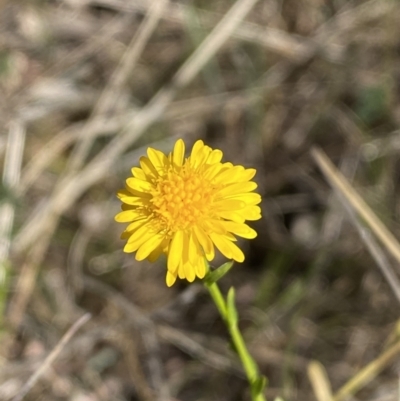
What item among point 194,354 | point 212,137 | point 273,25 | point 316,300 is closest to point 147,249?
point 194,354

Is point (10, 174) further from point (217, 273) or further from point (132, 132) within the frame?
point (217, 273)

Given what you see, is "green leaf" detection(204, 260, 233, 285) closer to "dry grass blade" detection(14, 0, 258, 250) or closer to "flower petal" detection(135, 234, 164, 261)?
"flower petal" detection(135, 234, 164, 261)

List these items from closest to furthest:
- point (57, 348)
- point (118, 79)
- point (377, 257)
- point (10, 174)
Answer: point (57, 348), point (377, 257), point (10, 174), point (118, 79)

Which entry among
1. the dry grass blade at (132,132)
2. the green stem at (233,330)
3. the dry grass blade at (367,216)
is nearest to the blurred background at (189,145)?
the dry grass blade at (132,132)

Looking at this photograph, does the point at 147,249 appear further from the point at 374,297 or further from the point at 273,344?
the point at 374,297

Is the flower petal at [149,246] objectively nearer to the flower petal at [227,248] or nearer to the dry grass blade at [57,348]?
the flower petal at [227,248]

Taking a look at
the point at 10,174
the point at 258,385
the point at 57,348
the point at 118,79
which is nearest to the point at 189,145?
the point at 118,79
